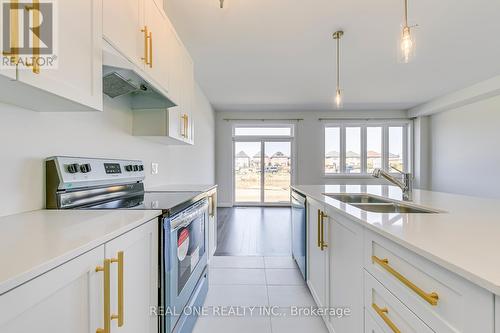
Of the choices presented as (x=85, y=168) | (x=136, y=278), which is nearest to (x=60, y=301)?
(x=136, y=278)

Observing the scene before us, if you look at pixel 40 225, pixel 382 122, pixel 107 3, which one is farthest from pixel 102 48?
pixel 382 122

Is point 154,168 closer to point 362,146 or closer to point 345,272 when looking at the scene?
point 345,272

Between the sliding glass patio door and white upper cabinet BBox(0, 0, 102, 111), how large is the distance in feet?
18.0

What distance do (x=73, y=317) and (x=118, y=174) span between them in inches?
45.9

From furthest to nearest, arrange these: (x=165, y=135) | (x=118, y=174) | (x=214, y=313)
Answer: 1. (x=165, y=135)
2. (x=214, y=313)
3. (x=118, y=174)

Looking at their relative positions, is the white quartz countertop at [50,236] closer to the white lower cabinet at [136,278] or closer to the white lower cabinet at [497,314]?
the white lower cabinet at [136,278]

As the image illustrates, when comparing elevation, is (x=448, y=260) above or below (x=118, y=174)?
below

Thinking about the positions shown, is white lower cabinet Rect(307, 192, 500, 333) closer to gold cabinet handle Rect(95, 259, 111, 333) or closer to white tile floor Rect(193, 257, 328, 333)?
white tile floor Rect(193, 257, 328, 333)

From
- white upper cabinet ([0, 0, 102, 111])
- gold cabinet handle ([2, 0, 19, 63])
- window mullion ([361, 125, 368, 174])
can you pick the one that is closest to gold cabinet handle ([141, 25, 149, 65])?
white upper cabinet ([0, 0, 102, 111])

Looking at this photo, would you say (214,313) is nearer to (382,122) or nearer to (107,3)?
(107,3)

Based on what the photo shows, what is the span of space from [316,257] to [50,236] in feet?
5.21

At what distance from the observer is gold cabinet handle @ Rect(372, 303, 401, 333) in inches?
32.0

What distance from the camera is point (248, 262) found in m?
2.69
